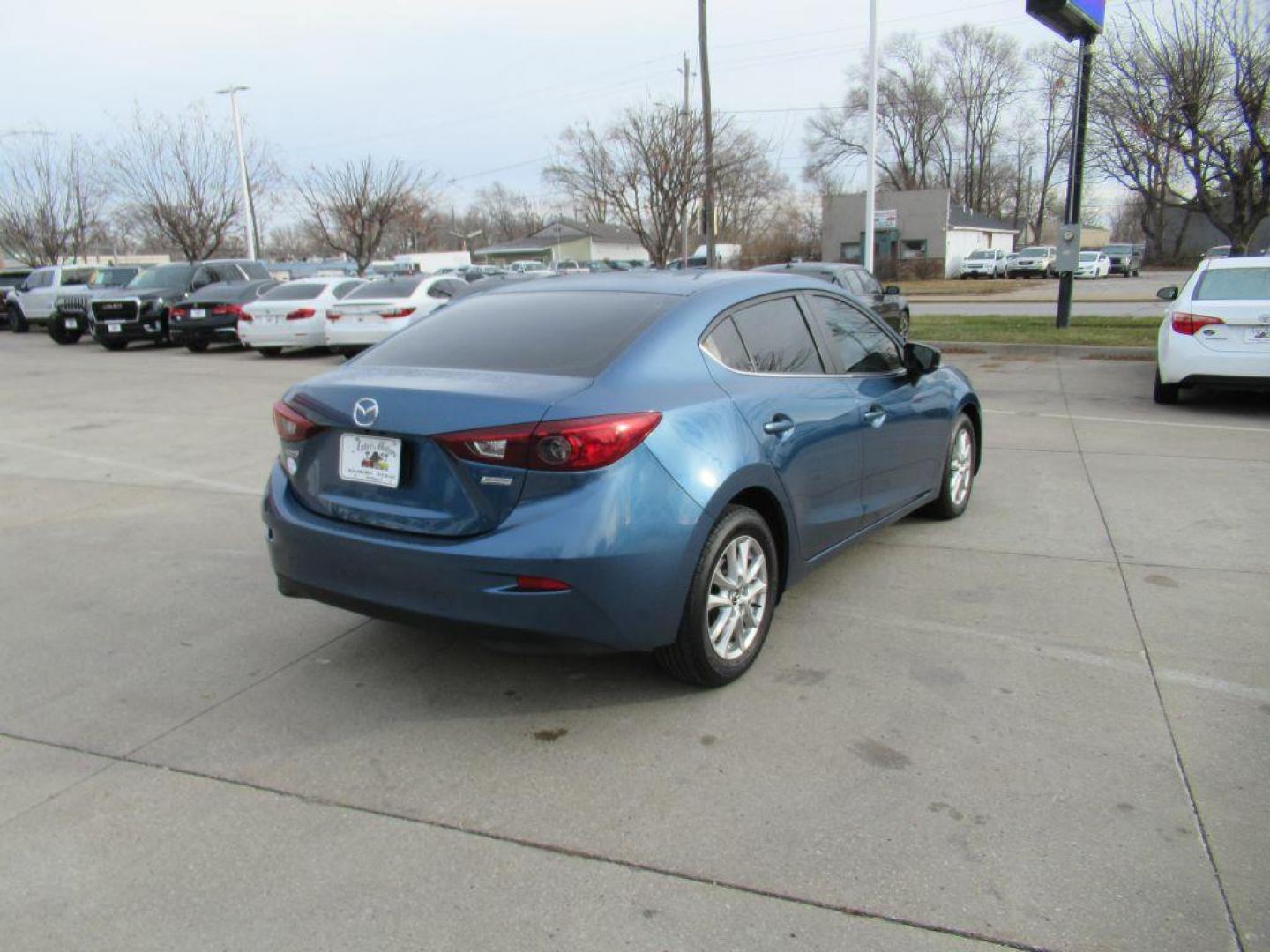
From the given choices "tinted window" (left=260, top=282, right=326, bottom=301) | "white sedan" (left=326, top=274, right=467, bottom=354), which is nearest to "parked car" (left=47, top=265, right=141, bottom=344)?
"tinted window" (left=260, top=282, right=326, bottom=301)

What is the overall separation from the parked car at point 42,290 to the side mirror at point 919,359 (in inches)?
1024

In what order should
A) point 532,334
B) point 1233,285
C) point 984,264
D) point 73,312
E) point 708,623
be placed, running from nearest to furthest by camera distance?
point 708,623 < point 532,334 < point 1233,285 < point 73,312 < point 984,264

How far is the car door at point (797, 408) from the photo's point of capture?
3.85 meters

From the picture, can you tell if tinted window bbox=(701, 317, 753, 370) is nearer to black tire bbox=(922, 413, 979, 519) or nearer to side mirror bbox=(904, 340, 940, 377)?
side mirror bbox=(904, 340, 940, 377)

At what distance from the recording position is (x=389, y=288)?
1641cm

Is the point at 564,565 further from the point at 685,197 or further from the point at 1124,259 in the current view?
the point at 1124,259

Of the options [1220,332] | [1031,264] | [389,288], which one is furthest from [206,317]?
[1031,264]

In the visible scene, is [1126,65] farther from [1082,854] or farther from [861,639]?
[1082,854]

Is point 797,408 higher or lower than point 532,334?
lower

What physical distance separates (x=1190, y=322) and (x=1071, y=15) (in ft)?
20.9

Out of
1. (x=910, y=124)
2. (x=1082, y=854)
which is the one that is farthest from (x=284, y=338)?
(x=910, y=124)

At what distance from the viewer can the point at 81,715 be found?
3604 millimetres

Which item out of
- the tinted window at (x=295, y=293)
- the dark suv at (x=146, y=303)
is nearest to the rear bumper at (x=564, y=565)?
the tinted window at (x=295, y=293)

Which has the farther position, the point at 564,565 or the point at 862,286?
the point at 862,286
